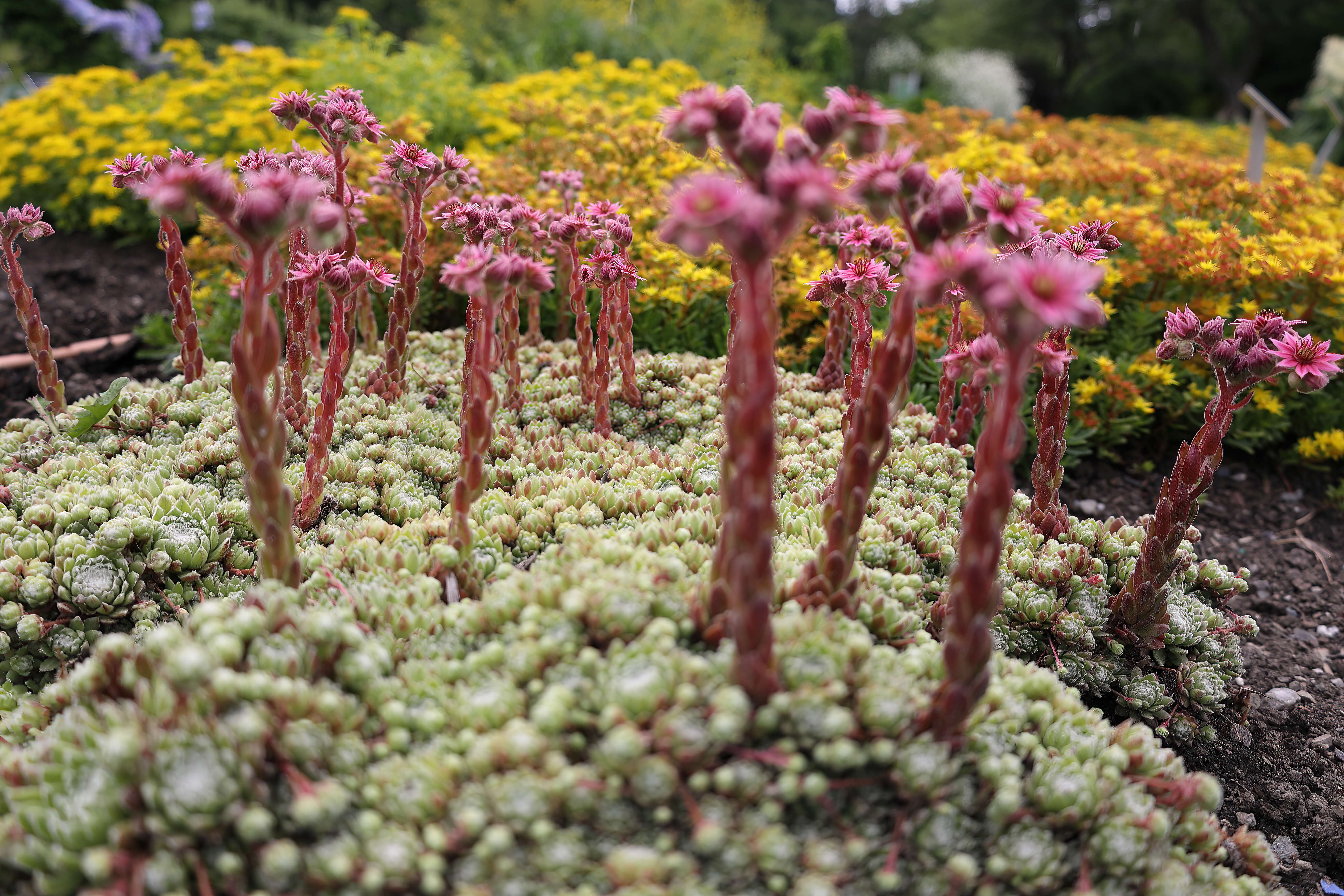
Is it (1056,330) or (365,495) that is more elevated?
(1056,330)

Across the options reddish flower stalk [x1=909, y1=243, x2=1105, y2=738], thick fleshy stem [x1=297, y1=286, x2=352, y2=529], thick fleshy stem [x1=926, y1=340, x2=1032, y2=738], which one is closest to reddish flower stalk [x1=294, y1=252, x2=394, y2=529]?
thick fleshy stem [x1=297, y1=286, x2=352, y2=529]

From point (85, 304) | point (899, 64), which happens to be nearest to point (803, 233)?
point (85, 304)

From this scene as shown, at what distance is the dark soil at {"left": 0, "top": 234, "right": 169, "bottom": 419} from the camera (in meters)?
4.67

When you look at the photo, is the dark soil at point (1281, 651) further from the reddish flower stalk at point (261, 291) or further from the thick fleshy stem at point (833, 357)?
the reddish flower stalk at point (261, 291)

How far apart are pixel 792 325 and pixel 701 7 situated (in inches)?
438

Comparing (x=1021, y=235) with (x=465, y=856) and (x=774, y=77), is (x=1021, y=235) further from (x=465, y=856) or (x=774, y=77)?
(x=774, y=77)

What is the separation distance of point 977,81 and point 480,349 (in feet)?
67.9

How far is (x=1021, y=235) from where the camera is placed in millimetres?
1828

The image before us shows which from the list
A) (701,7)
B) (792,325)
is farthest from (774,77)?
(792,325)

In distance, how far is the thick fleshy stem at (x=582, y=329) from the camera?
311 cm

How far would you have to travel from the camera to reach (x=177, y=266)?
3070mm

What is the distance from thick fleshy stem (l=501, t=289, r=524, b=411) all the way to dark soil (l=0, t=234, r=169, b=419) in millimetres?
2675

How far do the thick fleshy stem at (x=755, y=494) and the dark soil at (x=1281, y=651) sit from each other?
182 centimetres

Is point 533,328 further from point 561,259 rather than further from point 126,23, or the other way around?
point 126,23
